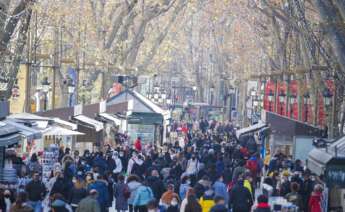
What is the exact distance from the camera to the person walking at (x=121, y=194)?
25.9 meters

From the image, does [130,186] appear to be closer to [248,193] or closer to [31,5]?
[248,193]

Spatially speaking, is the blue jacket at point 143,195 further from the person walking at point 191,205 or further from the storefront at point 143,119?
the storefront at point 143,119

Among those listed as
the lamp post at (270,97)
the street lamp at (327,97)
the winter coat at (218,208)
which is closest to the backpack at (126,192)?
the winter coat at (218,208)

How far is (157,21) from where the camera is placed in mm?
79062

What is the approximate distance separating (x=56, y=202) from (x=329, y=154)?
4.98 metres

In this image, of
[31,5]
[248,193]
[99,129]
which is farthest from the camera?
[99,129]

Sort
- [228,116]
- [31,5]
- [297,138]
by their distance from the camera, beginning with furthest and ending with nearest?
[228,116]
[297,138]
[31,5]

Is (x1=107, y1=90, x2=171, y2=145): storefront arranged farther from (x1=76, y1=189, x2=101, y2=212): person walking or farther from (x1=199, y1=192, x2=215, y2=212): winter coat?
(x1=76, y1=189, x2=101, y2=212): person walking

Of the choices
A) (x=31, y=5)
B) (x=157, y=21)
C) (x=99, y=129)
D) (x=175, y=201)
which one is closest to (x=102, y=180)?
(x=175, y=201)

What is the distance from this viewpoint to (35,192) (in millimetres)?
23391

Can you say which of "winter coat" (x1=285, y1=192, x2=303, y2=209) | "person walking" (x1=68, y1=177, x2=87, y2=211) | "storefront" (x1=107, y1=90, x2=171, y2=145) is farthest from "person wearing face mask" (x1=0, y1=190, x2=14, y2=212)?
"storefront" (x1=107, y1=90, x2=171, y2=145)

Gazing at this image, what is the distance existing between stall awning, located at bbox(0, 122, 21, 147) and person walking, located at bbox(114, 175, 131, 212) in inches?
94.7

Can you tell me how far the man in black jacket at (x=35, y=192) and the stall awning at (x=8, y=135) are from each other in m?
Answer: 0.95

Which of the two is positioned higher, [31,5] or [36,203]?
[31,5]
